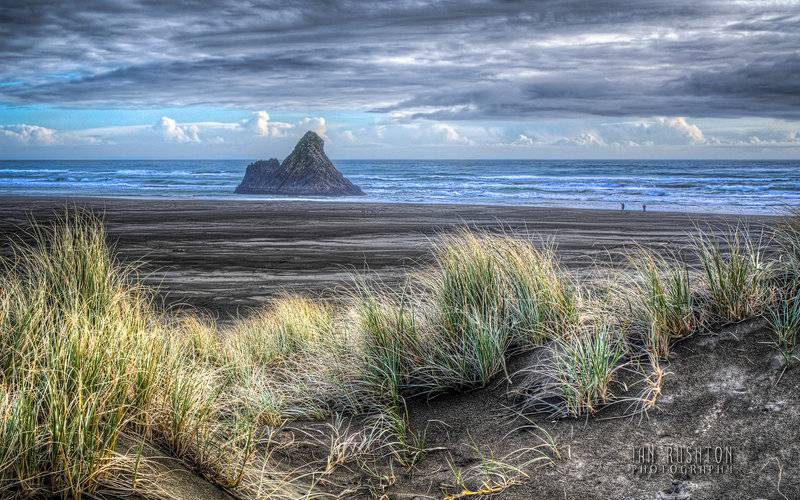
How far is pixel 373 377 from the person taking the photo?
5523mm

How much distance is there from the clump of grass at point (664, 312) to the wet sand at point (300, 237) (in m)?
2.89

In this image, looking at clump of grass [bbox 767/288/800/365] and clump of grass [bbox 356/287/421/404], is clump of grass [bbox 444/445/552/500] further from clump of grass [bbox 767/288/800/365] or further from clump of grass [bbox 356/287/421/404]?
clump of grass [bbox 767/288/800/365]

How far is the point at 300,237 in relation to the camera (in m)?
20.5

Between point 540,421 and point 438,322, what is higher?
point 438,322

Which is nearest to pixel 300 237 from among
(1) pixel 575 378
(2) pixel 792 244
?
(2) pixel 792 244

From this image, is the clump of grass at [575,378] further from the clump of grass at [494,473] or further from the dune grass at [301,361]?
the clump of grass at [494,473]

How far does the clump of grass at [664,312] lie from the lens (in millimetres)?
4953

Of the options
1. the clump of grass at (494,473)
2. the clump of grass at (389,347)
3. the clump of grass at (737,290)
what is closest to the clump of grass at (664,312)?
the clump of grass at (737,290)

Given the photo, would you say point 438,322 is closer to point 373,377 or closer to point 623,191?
point 373,377

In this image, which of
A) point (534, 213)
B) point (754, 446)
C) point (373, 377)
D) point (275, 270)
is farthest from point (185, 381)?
point (534, 213)

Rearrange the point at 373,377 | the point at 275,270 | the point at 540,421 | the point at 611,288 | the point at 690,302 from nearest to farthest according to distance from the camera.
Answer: the point at 540,421 → the point at 690,302 → the point at 373,377 → the point at 611,288 → the point at 275,270

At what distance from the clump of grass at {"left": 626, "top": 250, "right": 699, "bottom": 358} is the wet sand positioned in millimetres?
2895

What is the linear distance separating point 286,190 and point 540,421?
143 feet

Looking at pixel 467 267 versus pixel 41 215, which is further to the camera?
pixel 41 215
